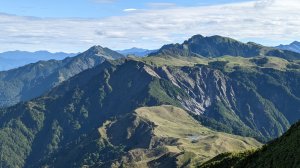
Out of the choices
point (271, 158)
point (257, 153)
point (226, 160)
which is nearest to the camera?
point (271, 158)

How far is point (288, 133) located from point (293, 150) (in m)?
14.4

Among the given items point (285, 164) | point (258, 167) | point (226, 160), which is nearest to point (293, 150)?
point (285, 164)

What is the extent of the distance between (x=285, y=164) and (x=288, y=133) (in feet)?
55.9

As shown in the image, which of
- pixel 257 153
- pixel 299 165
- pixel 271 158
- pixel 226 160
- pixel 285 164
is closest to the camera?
pixel 299 165

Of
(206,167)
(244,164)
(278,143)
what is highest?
(278,143)

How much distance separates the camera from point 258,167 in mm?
107062

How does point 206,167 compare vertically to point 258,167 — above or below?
below

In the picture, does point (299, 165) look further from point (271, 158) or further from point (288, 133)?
point (288, 133)

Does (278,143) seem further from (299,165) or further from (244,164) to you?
(299,165)

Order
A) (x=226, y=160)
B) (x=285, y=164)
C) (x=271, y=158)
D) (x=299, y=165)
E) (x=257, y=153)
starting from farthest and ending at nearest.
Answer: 1. (x=226, y=160)
2. (x=257, y=153)
3. (x=271, y=158)
4. (x=285, y=164)
5. (x=299, y=165)

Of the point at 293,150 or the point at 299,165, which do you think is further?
Answer: the point at 293,150

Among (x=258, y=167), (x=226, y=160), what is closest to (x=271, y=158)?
(x=258, y=167)

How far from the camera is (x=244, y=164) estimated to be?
119 m

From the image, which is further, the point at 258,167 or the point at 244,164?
the point at 244,164
